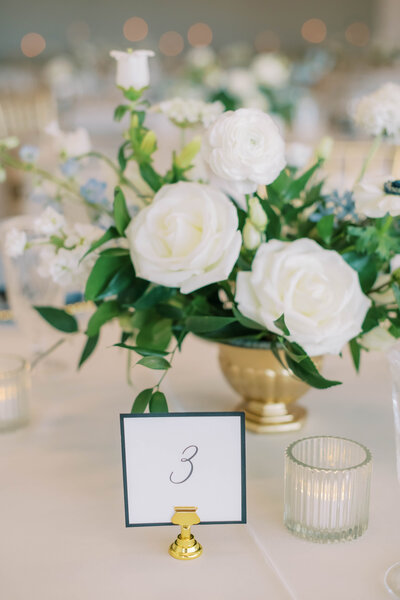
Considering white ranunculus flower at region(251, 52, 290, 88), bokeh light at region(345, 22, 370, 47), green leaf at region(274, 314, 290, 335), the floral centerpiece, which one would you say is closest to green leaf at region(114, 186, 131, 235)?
the floral centerpiece

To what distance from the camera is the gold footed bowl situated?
944 mm

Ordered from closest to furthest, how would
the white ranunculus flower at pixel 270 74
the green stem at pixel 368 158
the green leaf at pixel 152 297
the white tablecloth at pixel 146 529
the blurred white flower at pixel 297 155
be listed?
the white tablecloth at pixel 146 529
the green leaf at pixel 152 297
the green stem at pixel 368 158
the blurred white flower at pixel 297 155
the white ranunculus flower at pixel 270 74

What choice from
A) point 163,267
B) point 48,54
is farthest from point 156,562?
point 48,54

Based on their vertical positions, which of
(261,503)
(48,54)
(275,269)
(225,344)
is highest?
(48,54)

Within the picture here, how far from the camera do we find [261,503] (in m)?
0.82

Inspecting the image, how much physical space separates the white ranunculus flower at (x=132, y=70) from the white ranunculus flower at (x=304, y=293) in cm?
29

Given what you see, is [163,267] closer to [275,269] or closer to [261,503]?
[275,269]

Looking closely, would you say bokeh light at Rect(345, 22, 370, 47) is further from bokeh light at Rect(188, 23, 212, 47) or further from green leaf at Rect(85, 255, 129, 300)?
green leaf at Rect(85, 255, 129, 300)

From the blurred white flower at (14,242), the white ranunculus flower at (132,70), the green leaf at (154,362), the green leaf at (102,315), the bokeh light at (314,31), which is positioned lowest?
the green leaf at (154,362)

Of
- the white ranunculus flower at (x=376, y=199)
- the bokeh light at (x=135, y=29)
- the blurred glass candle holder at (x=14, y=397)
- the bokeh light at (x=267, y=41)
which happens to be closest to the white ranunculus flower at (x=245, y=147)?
the white ranunculus flower at (x=376, y=199)

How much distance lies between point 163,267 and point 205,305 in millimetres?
139

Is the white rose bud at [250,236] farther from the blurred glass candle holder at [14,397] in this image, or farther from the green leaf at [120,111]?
the blurred glass candle holder at [14,397]

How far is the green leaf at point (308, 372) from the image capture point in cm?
80

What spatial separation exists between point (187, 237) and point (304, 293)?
0.15 m
